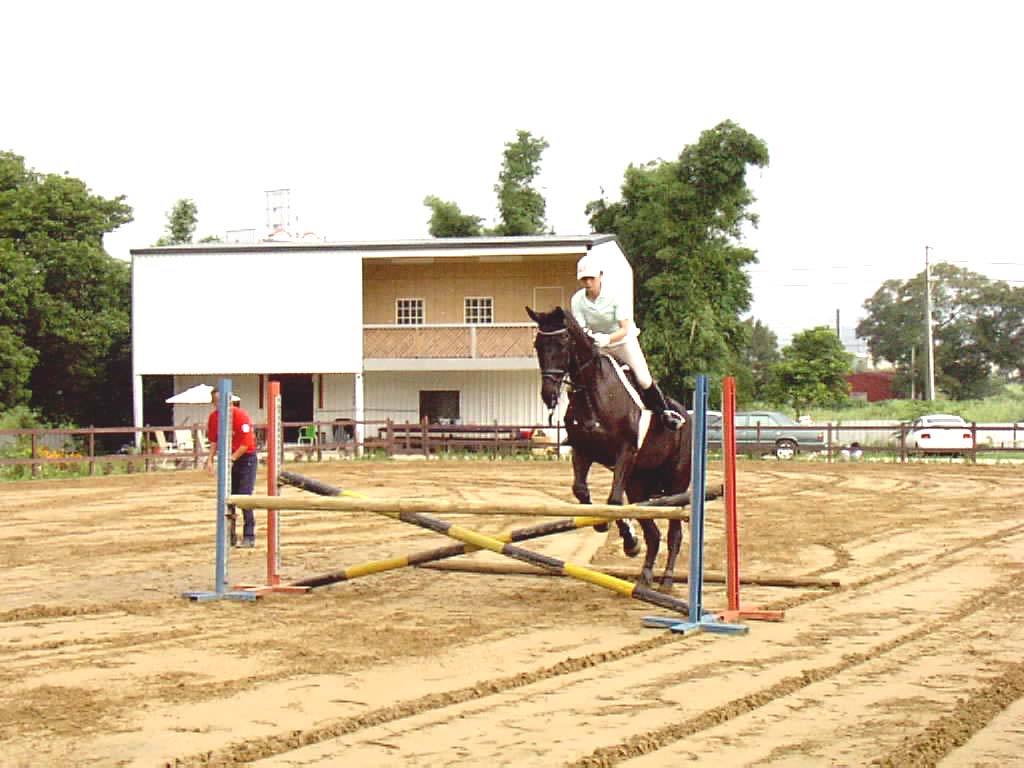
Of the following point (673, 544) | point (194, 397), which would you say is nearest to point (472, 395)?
point (194, 397)

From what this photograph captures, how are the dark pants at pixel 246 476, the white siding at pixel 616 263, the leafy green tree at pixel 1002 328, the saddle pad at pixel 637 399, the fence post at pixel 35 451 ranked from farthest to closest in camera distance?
1. the leafy green tree at pixel 1002 328
2. the white siding at pixel 616 263
3. the fence post at pixel 35 451
4. the dark pants at pixel 246 476
5. the saddle pad at pixel 637 399

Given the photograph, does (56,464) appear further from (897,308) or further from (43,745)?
(897,308)

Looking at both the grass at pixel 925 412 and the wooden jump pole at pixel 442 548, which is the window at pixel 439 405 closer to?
the grass at pixel 925 412

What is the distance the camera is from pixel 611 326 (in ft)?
38.0

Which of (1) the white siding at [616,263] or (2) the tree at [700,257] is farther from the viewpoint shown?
(2) the tree at [700,257]

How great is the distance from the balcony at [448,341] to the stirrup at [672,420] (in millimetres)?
32575

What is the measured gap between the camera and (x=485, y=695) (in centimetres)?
762

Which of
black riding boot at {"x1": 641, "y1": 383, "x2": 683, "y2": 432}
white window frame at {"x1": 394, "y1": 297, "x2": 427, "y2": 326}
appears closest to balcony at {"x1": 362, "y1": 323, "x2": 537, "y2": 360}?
white window frame at {"x1": 394, "y1": 297, "x2": 427, "y2": 326}

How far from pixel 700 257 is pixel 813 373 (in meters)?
18.7

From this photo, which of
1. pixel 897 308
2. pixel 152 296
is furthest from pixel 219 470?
pixel 897 308

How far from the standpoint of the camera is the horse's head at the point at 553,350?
10.6 m

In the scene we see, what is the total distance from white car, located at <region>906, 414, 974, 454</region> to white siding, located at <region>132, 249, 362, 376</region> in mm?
17914

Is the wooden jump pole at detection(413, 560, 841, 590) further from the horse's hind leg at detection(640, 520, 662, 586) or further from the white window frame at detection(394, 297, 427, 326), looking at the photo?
the white window frame at detection(394, 297, 427, 326)

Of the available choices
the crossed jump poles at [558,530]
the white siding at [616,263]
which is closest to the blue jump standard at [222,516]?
the crossed jump poles at [558,530]
